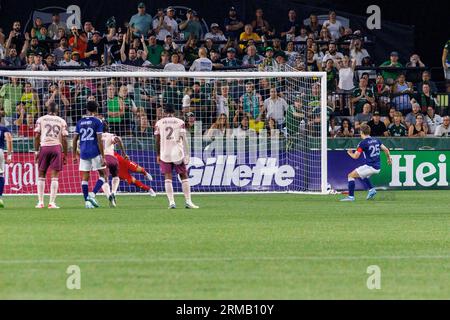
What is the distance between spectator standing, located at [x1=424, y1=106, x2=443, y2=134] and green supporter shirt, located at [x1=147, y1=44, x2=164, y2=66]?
295 inches

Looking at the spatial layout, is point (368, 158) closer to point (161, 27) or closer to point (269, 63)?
point (269, 63)

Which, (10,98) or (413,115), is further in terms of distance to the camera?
(413,115)

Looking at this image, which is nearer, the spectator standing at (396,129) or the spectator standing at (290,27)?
the spectator standing at (396,129)

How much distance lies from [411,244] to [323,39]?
67.0ft

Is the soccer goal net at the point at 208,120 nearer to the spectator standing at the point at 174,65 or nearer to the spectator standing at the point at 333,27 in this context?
the spectator standing at the point at 174,65

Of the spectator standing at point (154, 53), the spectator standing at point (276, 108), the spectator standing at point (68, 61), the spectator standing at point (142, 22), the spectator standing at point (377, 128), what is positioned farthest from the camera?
the spectator standing at point (142, 22)

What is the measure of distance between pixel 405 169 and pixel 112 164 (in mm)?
9017

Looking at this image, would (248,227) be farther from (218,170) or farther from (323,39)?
(323,39)

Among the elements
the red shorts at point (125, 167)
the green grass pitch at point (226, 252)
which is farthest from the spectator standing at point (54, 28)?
the green grass pitch at point (226, 252)

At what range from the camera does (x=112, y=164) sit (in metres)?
26.6

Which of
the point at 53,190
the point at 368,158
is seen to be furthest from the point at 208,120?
the point at 53,190

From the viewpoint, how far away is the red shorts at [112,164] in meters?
26.5

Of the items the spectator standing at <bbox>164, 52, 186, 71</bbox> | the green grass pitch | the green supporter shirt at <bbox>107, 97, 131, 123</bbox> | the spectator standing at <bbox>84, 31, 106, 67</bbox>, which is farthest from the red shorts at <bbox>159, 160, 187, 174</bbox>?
the spectator standing at <bbox>84, 31, 106, 67</bbox>

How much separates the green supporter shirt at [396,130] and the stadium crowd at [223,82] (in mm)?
27
